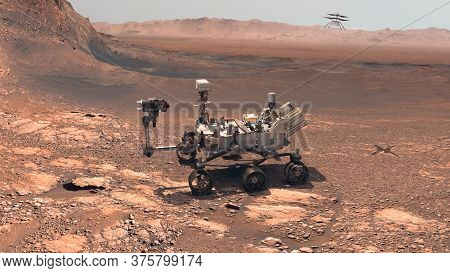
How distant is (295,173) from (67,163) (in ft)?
23.1

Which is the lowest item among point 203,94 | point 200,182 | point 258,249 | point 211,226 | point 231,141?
point 258,249

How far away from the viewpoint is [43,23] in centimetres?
3064

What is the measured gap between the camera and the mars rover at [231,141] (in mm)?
10664

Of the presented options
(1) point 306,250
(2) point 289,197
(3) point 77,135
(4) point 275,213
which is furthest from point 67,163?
(1) point 306,250

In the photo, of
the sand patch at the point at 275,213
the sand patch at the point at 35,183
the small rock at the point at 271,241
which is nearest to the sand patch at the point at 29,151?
the sand patch at the point at 35,183

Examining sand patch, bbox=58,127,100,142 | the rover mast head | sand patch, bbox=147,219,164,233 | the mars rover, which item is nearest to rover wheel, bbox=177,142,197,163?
the mars rover

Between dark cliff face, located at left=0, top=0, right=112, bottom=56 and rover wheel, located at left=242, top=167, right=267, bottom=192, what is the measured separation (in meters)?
22.7

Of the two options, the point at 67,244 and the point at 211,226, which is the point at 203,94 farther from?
the point at 67,244

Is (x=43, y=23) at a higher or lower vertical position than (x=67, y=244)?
higher

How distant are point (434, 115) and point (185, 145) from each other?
1634 centimetres

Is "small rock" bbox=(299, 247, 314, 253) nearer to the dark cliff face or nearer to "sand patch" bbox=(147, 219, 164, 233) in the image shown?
"sand patch" bbox=(147, 219, 164, 233)

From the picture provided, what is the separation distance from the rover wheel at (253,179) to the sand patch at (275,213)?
2.43 feet

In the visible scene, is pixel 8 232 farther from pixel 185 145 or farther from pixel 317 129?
pixel 317 129
